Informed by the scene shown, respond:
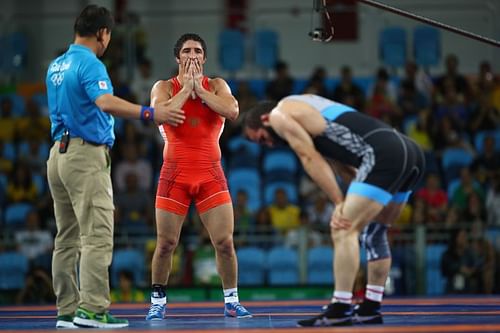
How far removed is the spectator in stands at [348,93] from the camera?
15.3 meters

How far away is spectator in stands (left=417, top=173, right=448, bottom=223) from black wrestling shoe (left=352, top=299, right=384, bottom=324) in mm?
5998

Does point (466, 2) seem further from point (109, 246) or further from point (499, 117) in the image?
point (109, 246)

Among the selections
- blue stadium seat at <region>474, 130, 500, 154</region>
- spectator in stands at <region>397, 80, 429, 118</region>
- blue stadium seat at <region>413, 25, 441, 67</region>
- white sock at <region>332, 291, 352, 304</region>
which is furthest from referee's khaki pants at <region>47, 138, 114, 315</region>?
blue stadium seat at <region>413, 25, 441, 67</region>

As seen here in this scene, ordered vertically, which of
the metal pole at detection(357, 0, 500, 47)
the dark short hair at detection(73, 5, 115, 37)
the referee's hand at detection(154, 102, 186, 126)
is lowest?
the referee's hand at detection(154, 102, 186, 126)

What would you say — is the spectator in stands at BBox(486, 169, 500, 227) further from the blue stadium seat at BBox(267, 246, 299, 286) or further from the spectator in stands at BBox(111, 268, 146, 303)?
the spectator in stands at BBox(111, 268, 146, 303)

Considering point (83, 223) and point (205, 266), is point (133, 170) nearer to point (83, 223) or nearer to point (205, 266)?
point (205, 266)

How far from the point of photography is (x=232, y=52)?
17.4 m

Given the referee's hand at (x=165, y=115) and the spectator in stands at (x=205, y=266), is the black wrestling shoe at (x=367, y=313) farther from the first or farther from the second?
the spectator in stands at (x=205, y=266)

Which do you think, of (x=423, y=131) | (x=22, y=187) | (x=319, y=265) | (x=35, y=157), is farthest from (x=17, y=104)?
(x=319, y=265)

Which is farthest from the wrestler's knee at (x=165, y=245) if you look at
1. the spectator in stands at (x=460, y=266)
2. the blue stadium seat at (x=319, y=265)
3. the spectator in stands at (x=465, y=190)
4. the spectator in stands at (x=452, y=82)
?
the spectator in stands at (x=452, y=82)

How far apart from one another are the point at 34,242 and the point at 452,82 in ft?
21.9

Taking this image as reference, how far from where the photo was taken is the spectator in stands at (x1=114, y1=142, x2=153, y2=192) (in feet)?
46.9

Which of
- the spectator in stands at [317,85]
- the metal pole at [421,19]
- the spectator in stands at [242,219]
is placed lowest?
the spectator in stands at [242,219]

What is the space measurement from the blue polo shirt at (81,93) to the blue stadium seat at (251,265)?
19.1ft
